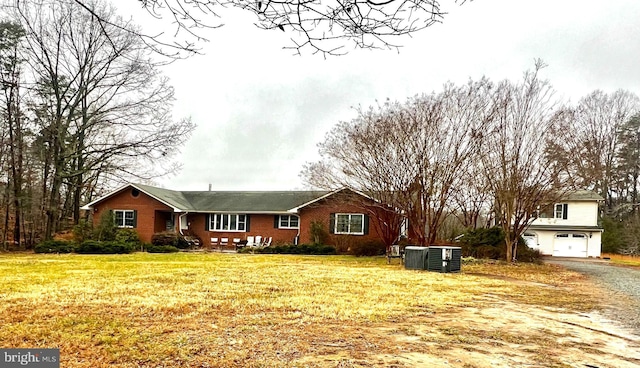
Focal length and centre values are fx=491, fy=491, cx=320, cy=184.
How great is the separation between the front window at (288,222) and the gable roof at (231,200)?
1.85 feet

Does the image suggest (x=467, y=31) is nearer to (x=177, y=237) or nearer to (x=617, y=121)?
(x=177, y=237)

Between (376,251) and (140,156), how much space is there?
46.2ft

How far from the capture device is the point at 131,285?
10430mm

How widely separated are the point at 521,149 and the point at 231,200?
18.0 m

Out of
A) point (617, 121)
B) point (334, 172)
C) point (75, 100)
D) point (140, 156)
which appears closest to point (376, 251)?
point (334, 172)

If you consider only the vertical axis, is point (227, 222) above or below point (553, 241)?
above

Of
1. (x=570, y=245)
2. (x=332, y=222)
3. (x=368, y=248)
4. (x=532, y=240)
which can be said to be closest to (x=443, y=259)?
(x=368, y=248)

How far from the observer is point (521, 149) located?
21500mm

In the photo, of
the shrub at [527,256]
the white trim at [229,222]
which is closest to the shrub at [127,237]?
the white trim at [229,222]

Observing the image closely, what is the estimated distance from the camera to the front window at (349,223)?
Answer: 27.0 meters

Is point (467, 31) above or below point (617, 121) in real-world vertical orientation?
below

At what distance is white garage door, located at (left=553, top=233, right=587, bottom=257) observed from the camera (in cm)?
3309

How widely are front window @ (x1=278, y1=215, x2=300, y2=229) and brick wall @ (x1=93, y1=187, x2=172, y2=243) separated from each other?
6649mm

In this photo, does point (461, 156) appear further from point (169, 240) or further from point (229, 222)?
point (169, 240)
